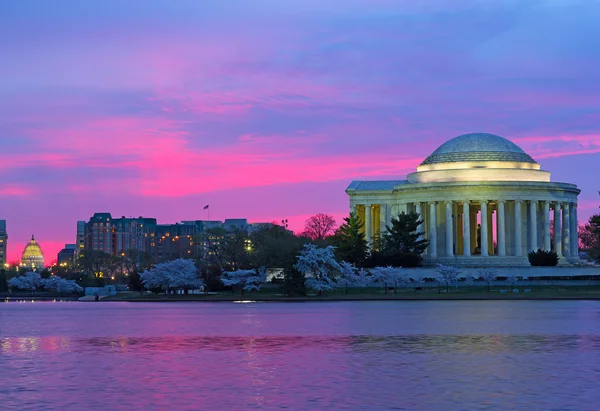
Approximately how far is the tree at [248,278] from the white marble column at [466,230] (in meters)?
32.8

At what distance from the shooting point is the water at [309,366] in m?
30.8

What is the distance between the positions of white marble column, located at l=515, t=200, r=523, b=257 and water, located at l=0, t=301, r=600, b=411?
9070 cm

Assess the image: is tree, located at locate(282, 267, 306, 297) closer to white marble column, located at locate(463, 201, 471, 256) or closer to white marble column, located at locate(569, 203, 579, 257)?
white marble column, located at locate(463, 201, 471, 256)

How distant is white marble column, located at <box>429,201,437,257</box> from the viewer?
162m

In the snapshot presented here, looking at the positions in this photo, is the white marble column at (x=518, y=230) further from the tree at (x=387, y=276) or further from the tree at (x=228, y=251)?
the tree at (x=228, y=251)

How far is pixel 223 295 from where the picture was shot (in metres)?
143

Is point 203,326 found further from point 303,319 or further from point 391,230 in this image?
point 391,230

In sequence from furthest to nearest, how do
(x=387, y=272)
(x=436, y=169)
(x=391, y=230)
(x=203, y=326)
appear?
(x=436, y=169) → (x=391, y=230) → (x=387, y=272) → (x=203, y=326)

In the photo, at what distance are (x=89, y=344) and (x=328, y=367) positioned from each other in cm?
1804

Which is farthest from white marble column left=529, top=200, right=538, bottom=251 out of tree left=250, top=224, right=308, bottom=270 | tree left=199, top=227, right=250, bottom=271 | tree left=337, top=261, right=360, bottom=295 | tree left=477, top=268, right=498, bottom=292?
tree left=199, top=227, right=250, bottom=271

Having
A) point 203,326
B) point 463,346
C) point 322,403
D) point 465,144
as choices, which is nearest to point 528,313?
point 203,326

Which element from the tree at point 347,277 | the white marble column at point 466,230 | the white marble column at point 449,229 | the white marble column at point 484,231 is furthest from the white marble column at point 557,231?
the tree at point 347,277

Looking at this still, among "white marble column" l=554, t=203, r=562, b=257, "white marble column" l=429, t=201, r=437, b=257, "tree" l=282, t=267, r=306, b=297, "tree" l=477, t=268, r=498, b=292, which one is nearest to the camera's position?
"tree" l=282, t=267, r=306, b=297

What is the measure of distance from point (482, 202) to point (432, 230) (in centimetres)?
819
